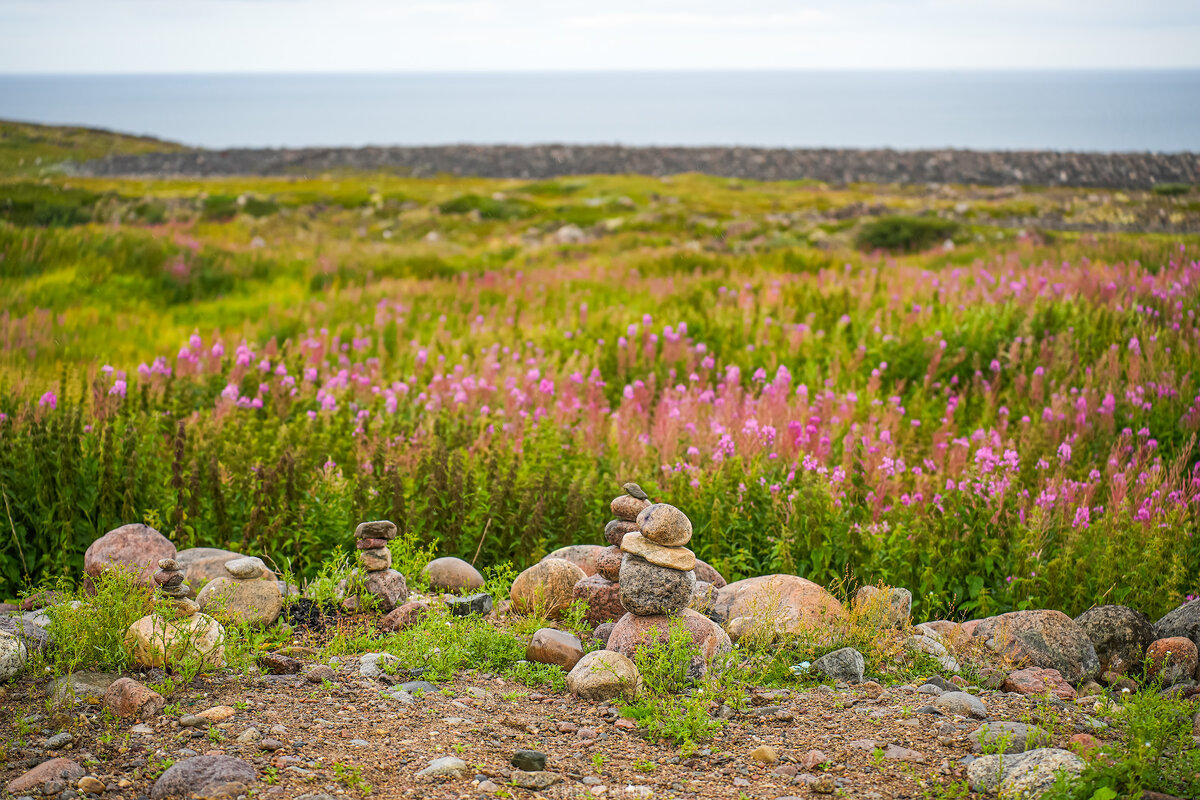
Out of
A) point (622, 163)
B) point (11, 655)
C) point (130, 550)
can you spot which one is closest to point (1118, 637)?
point (11, 655)

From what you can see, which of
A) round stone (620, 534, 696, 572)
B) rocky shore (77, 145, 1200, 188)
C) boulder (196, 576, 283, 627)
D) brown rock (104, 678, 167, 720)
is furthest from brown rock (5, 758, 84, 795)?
rocky shore (77, 145, 1200, 188)

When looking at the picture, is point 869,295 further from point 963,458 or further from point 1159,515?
point 1159,515

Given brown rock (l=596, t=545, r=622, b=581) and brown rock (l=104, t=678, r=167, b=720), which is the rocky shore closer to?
brown rock (l=596, t=545, r=622, b=581)

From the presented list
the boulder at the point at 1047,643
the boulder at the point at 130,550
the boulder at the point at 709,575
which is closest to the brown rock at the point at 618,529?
the boulder at the point at 709,575

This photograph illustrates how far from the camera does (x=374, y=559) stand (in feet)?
15.2

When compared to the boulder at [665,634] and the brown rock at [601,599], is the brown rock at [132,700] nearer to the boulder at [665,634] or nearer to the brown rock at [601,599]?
the boulder at [665,634]

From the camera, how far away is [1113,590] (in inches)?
199

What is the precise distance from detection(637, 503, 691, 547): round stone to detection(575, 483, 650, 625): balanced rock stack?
0.37 metres

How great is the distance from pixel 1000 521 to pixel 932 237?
703 inches

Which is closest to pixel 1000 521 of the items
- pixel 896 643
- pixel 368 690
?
pixel 896 643

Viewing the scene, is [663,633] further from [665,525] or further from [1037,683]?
[1037,683]

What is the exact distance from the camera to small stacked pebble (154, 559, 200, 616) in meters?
4.01

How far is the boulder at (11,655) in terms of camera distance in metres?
3.61

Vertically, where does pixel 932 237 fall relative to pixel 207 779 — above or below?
above
